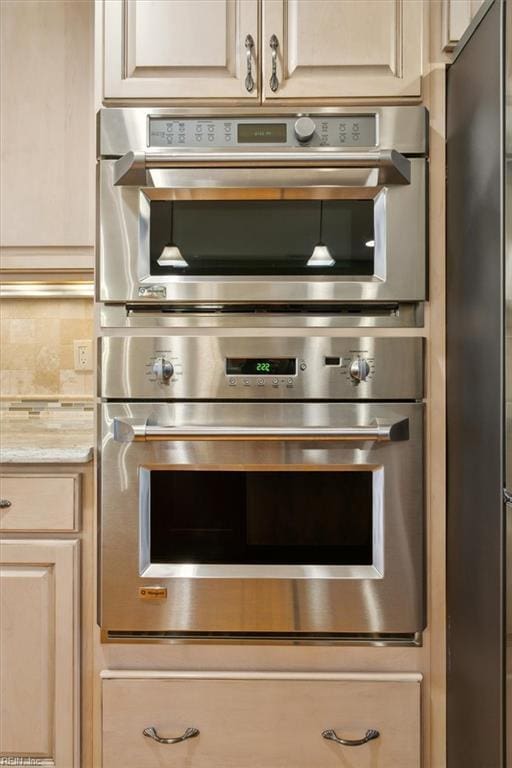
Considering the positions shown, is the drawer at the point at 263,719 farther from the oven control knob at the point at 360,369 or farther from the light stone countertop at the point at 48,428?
the light stone countertop at the point at 48,428

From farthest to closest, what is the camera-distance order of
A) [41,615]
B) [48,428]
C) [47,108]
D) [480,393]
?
[48,428] → [47,108] → [41,615] → [480,393]

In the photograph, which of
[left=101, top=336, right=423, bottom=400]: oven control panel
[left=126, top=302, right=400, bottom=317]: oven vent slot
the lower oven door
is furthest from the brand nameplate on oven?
[left=126, top=302, right=400, bottom=317]: oven vent slot

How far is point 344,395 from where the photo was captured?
122 centimetres

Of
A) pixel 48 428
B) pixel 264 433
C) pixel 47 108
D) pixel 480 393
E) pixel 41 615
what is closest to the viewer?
pixel 480 393

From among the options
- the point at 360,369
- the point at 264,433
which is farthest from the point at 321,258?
the point at 264,433

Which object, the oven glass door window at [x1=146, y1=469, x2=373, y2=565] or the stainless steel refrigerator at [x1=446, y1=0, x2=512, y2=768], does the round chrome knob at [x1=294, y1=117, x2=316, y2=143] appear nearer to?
the stainless steel refrigerator at [x1=446, y1=0, x2=512, y2=768]

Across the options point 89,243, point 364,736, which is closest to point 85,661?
point 364,736

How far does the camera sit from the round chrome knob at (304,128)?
1188 millimetres

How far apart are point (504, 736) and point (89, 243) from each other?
139 centimetres

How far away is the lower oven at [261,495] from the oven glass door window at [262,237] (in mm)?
160

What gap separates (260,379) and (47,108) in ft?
3.03

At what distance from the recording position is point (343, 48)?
122 cm

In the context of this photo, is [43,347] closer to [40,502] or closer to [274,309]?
[40,502]

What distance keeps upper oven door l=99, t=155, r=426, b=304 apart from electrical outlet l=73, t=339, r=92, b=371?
2.04 ft
